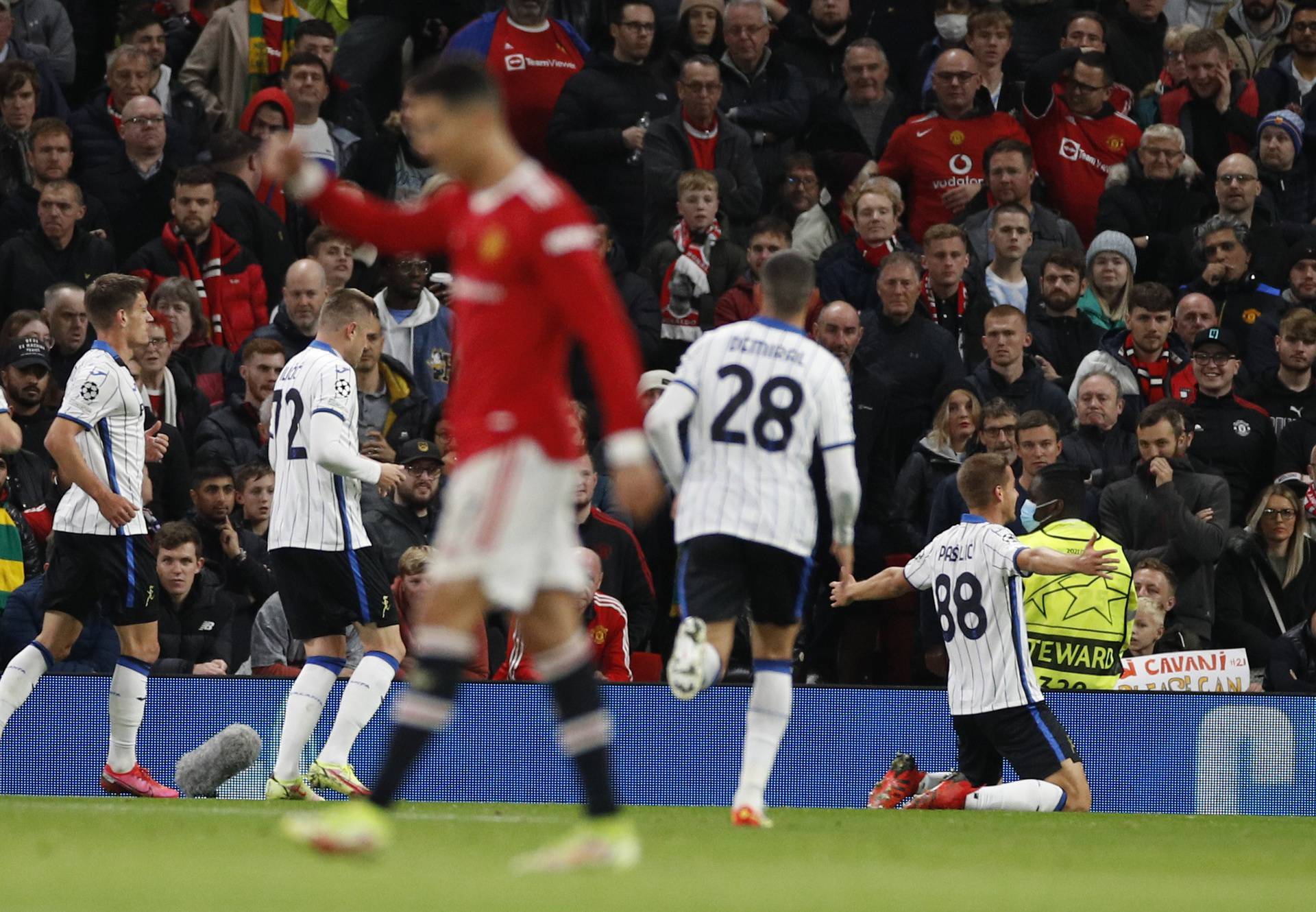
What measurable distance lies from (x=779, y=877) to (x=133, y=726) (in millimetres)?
5163

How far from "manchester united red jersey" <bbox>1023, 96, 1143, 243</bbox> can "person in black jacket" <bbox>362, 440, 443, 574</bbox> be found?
6.37 meters

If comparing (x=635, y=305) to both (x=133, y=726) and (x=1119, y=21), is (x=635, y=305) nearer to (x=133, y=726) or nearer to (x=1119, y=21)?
(x=133, y=726)

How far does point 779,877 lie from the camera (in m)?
6.29

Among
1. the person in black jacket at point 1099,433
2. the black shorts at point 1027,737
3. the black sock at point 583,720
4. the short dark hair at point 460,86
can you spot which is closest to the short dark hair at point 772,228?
the person in black jacket at point 1099,433

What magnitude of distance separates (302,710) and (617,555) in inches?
107

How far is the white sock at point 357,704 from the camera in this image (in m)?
9.77

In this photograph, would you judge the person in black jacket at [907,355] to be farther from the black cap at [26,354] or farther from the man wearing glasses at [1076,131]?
the black cap at [26,354]

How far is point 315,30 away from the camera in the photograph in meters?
15.8

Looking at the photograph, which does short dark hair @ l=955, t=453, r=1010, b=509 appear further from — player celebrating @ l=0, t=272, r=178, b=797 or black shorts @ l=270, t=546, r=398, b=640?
player celebrating @ l=0, t=272, r=178, b=797

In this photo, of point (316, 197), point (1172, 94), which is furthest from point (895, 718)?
point (1172, 94)

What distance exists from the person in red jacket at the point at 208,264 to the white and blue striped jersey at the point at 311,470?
4.17 meters

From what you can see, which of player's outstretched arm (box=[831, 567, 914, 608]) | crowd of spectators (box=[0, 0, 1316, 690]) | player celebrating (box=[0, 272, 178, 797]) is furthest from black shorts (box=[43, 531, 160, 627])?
player's outstretched arm (box=[831, 567, 914, 608])

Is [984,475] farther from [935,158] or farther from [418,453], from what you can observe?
[935,158]

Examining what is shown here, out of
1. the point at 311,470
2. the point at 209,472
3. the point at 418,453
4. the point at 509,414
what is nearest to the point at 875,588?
the point at 311,470
